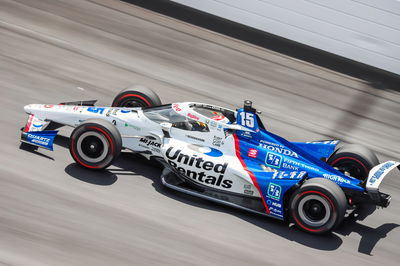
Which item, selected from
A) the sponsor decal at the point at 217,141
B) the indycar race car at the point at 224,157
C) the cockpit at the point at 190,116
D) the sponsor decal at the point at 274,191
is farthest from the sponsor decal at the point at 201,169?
the sponsor decal at the point at 274,191

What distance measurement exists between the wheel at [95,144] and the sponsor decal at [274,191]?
2.40 m

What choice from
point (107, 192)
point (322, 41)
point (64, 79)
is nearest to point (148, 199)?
point (107, 192)

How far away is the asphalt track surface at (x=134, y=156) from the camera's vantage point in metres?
8.26

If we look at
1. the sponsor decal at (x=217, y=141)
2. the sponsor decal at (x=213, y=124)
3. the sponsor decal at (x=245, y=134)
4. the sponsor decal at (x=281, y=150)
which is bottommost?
the sponsor decal at (x=217, y=141)

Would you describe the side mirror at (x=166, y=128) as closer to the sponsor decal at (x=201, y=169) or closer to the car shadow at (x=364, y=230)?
the sponsor decal at (x=201, y=169)

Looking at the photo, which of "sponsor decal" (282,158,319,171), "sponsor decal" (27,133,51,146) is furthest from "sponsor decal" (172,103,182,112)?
"sponsor decal" (27,133,51,146)

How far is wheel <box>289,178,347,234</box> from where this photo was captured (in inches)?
348

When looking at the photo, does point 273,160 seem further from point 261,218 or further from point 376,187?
point 376,187

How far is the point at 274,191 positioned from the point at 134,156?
2.63 metres

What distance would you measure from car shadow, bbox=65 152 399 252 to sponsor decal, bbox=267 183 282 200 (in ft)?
1.61

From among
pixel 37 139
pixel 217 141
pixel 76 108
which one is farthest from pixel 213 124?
pixel 37 139

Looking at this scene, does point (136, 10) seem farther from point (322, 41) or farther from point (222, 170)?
point (222, 170)

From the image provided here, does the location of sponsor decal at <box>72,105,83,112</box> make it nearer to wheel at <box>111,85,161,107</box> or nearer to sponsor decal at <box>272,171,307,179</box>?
wheel at <box>111,85,161,107</box>

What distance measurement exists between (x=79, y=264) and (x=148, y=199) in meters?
1.97
